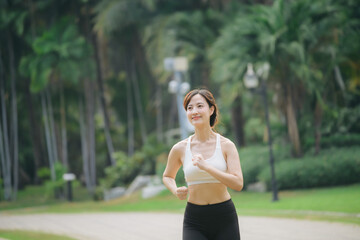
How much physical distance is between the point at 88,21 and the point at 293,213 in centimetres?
1923

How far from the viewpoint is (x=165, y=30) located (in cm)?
2672

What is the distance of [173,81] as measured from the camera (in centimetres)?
2803

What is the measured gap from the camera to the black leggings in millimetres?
4066

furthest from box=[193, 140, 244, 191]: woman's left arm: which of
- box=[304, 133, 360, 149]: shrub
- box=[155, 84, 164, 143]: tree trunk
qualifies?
box=[155, 84, 164, 143]: tree trunk

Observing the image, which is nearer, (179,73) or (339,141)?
(179,73)

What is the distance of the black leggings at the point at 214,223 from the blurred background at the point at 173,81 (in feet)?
43.6

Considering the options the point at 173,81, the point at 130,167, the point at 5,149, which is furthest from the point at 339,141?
the point at 5,149

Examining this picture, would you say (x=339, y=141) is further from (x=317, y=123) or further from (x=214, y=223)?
(x=214, y=223)

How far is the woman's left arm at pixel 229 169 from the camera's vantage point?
3828mm

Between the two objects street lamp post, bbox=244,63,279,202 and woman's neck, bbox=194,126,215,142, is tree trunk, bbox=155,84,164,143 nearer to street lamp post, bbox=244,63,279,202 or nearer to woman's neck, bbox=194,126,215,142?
street lamp post, bbox=244,63,279,202

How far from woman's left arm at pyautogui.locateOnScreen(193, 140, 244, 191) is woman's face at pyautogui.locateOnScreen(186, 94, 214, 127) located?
0.25 m

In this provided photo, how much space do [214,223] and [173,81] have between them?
2412 centimetres

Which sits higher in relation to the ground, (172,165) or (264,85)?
(264,85)

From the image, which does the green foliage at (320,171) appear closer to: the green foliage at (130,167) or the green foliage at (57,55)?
the green foliage at (130,167)
